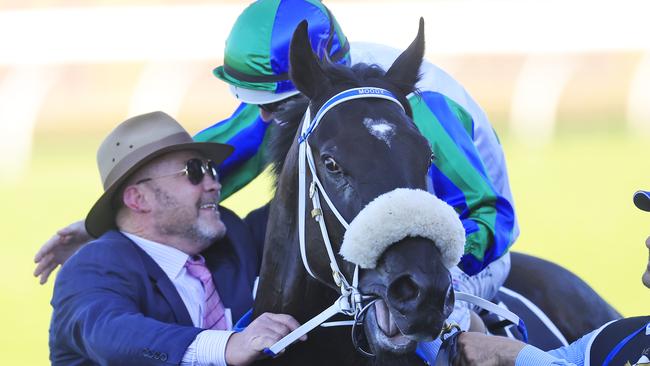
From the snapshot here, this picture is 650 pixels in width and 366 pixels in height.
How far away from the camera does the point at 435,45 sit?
50.6 ft

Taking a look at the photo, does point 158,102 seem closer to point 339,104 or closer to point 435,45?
point 435,45

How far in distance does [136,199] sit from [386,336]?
161 centimetres

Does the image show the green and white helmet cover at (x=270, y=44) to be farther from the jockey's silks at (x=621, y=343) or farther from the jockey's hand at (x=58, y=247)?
the jockey's silks at (x=621, y=343)

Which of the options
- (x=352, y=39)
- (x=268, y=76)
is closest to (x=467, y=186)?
(x=268, y=76)

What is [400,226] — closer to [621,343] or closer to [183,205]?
[621,343]

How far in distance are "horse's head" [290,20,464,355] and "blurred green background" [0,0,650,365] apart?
29.6 feet

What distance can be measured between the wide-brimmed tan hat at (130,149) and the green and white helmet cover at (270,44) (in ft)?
0.96

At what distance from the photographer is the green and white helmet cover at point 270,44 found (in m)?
3.97

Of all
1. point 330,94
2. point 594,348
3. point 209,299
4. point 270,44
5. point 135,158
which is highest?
point 270,44

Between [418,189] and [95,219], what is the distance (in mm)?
1740

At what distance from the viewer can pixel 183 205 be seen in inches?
159

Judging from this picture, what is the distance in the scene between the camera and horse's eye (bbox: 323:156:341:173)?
2.87m

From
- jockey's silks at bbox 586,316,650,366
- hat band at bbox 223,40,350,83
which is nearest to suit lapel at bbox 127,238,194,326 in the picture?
hat band at bbox 223,40,350,83

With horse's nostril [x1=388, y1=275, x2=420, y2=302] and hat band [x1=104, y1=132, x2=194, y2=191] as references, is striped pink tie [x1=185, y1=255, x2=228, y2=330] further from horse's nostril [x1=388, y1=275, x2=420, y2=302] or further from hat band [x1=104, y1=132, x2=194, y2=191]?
horse's nostril [x1=388, y1=275, x2=420, y2=302]
